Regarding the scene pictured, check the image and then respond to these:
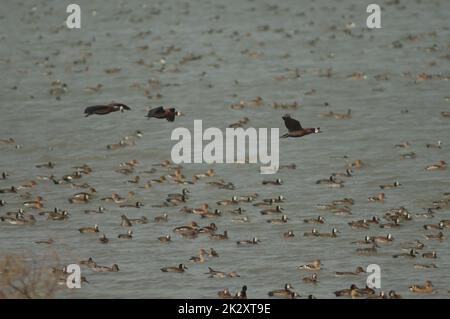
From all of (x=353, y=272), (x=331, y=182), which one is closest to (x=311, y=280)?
(x=353, y=272)

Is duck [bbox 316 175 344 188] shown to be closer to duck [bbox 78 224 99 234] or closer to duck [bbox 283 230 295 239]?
duck [bbox 283 230 295 239]

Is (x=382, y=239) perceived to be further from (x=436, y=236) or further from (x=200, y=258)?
(x=200, y=258)

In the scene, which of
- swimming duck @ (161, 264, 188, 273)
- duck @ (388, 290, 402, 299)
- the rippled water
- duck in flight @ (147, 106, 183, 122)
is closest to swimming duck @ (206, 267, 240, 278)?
the rippled water

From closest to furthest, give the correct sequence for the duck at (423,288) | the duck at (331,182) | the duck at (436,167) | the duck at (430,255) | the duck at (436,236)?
the duck at (423,288), the duck at (430,255), the duck at (436,236), the duck at (331,182), the duck at (436,167)

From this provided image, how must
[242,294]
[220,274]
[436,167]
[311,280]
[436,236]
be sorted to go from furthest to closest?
[436,167] → [436,236] → [220,274] → [311,280] → [242,294]

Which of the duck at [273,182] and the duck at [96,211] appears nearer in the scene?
the duck at [96,211]

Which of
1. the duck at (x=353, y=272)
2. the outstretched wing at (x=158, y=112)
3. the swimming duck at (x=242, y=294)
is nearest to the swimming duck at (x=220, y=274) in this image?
the swimming duck at (x=242, y=294)

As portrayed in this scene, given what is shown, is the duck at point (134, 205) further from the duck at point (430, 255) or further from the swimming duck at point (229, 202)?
the duck at point (430, 255)

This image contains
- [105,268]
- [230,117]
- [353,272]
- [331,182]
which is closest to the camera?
[353,272]

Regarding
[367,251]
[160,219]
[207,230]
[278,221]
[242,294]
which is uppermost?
[160,219]
